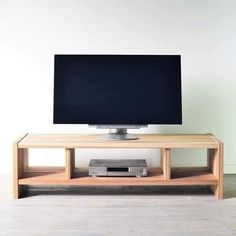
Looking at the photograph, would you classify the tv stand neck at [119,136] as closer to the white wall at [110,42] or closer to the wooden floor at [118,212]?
the wooden floor at [118,212]

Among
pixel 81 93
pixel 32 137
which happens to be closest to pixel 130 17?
pixel 81 93

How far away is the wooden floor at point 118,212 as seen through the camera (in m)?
2.47

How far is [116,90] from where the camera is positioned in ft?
10.9

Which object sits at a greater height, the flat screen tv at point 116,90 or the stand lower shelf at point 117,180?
the flat screen tv at point 116,90

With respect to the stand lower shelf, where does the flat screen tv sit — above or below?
above

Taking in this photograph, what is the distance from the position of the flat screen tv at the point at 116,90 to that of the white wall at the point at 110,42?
1.61 ft

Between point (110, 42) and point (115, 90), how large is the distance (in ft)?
2.11

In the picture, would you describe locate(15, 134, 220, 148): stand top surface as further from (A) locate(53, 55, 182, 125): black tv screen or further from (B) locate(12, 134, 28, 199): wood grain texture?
(A) locate(53, 55, 182, 125): black tv screen

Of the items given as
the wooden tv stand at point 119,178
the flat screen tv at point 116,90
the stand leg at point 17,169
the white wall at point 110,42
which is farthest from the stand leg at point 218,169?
the stand leg at point 17,169

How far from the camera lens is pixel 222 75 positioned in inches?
150

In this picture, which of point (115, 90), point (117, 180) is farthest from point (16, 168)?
point (115, 90)

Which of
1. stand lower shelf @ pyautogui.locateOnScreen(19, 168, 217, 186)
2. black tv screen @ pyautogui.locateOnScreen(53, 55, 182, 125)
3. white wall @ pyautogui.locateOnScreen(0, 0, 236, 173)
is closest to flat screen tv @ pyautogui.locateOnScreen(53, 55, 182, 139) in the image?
black tv screen @ pyautogui.locateOnScreen(53, 55, 182, 125)

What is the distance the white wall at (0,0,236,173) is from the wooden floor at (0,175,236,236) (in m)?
0.72

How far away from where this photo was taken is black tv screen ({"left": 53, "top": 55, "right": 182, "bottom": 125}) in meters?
3.30
